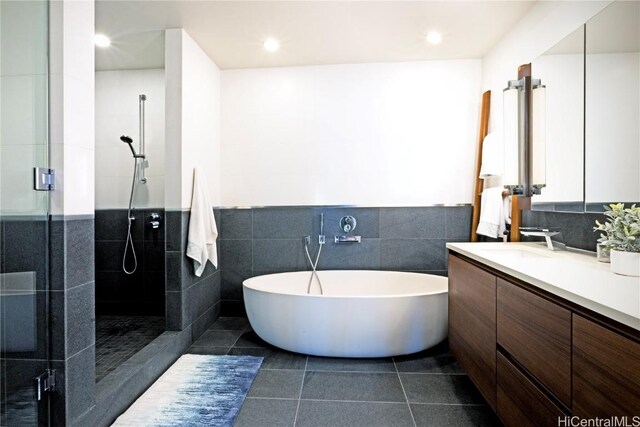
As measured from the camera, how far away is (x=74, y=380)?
4.81 feet

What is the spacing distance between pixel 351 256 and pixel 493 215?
4.21 feet

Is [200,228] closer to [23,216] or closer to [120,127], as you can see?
[23,216]

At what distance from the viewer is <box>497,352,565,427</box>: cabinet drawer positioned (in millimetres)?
1077

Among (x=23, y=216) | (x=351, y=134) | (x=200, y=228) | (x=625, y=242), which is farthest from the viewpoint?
(x=351, y=134)

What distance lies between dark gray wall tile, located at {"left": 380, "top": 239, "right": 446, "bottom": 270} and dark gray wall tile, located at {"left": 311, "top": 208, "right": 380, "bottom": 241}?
173 millimetres

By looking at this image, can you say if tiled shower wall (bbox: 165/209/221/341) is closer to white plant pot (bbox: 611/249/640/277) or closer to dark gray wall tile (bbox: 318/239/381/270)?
dark gray wall tile (bbox: 318/239/381/270)

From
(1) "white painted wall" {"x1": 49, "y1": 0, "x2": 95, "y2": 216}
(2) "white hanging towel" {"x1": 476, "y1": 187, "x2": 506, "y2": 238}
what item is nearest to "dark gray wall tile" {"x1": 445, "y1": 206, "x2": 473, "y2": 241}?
(2) "white hanging towel" {"x1": 476, "y1": 187, "x2": 506, "y2": 238}

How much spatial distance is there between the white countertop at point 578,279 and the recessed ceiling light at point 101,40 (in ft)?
10.2

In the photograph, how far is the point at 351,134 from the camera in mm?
3174

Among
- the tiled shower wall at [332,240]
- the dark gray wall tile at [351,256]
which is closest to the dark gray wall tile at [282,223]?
the tiled shower wall at [332,240]

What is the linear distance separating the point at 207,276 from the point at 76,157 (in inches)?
65.4

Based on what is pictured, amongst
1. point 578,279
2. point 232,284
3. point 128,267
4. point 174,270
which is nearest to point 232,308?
point 232,284

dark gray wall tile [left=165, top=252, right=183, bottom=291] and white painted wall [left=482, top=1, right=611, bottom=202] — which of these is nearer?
white painted wall [left=482, top=1, right=611, bottom=202]

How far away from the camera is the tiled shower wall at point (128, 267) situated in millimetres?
3115
